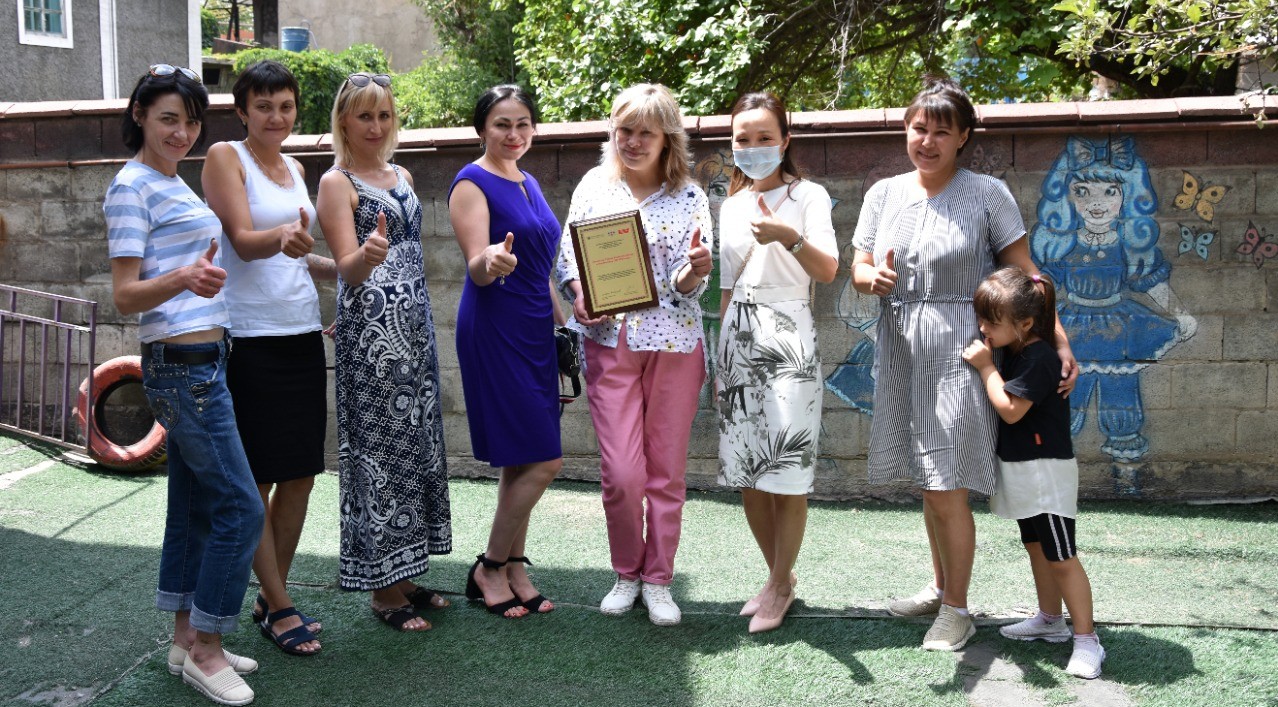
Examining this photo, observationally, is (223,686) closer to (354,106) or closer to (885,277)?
(354,106)

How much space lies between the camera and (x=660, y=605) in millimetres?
4105

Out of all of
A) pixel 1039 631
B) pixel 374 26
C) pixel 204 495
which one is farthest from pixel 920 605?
pixel 374 26

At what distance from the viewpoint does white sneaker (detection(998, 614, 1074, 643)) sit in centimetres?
385

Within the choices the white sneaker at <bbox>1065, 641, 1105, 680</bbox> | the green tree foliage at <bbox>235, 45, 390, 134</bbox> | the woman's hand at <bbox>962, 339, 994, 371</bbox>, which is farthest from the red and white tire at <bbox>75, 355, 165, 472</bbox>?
the green tree foliage at <bbox>235, 45, 390, 134</bbox>

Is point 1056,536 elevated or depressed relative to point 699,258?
depressed

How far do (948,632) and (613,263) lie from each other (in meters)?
1.64

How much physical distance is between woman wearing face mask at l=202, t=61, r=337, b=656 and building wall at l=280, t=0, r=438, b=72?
25061mm

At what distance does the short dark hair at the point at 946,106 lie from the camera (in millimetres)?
3738

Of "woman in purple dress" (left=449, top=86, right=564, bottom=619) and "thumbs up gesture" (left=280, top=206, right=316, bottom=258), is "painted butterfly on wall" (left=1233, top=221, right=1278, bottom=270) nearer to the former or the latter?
"woman in purple dress" (left=449, top=86, right=564, bottom=619)

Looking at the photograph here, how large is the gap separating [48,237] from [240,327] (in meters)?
3.84

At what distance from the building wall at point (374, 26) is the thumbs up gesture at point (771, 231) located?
25.4m

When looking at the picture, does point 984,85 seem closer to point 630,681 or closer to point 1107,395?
point 1107,395

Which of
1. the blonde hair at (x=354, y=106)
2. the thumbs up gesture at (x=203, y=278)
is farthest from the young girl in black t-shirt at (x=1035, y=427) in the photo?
the thumbs up gesture at (x=203, y=278)

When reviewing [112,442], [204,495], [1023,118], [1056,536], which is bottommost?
[112,442]
